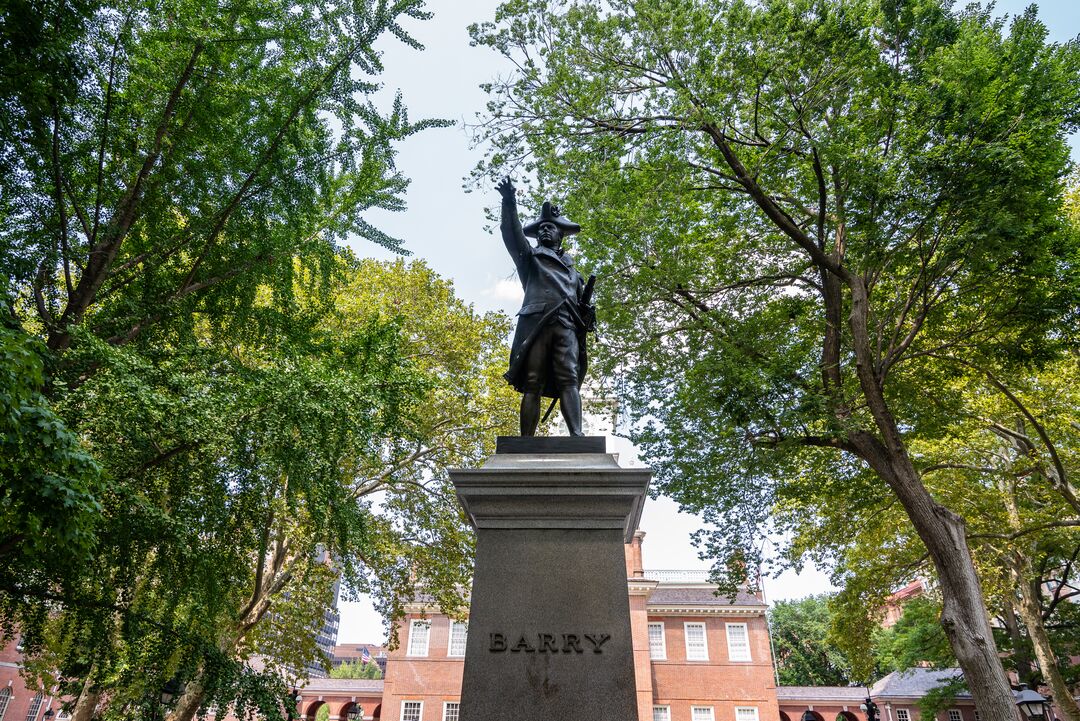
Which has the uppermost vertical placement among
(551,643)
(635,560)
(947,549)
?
(635,560)

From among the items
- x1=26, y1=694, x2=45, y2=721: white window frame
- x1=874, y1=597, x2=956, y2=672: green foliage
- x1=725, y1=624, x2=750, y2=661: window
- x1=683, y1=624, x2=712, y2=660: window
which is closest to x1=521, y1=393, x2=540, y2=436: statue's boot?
x1=874, y1=597, x2=956, y2=672: green foliage

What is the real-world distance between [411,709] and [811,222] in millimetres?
27918

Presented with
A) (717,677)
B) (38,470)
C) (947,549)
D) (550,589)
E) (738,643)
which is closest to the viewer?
(550,589)

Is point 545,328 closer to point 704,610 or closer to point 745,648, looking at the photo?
point 704,610

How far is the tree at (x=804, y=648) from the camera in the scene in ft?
150

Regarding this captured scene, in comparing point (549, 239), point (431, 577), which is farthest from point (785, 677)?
point (549, 239)

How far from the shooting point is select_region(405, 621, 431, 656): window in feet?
98.9

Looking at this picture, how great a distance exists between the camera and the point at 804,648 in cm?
4722

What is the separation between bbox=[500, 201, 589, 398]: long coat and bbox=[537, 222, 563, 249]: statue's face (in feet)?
0.40

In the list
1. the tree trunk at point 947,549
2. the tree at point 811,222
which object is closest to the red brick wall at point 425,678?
the tree at point 811,222

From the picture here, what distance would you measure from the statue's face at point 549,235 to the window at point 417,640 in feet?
93.6

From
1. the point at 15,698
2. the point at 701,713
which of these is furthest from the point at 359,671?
the point at 701,713

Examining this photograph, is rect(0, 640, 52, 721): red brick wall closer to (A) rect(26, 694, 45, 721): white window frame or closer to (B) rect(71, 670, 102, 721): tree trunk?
(A) rect(26, 694, 45, 721): white window frame

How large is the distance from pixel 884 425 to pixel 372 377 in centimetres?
868
